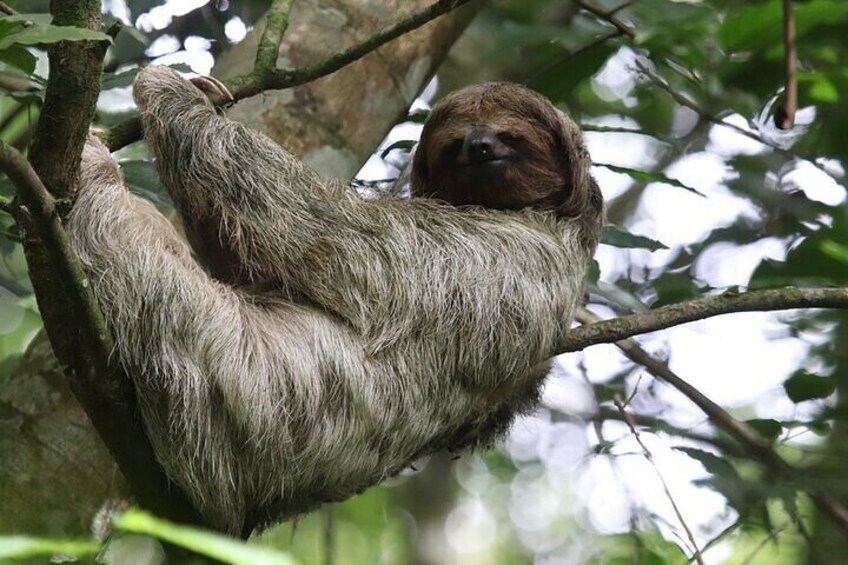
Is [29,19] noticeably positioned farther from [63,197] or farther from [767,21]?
[767,21]

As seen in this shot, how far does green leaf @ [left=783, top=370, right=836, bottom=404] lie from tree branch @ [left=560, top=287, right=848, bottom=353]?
35.9 inches

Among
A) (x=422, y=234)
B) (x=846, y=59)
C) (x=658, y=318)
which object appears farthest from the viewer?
(x=846, y=59)

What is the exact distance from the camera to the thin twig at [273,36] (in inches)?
228

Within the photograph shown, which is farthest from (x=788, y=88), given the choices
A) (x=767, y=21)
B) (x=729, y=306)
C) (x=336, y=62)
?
(x=336, y=62)

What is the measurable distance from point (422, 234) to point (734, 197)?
359 centimetres

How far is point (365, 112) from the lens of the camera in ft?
25.7

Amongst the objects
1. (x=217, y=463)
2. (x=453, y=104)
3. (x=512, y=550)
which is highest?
(x=453, y=104)

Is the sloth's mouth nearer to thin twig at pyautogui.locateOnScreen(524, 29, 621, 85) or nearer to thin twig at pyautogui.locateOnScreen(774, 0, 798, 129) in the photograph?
thin twig at pyautogui.locateOnScreen(524, 29, 621, 85)

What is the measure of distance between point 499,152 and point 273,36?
1746 millimetres

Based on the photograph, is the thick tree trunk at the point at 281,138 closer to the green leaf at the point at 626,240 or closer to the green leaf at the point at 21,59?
the green leaf at the point at 626,240

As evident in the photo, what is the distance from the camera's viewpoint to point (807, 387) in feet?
21.1

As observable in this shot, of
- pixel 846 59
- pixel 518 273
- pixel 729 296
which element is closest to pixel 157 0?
pixel 518 273

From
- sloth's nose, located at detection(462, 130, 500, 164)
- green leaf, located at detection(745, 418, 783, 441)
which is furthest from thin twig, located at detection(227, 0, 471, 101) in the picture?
green leaf, located at detection(745, 418, 783, 441)

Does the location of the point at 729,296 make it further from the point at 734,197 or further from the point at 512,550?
the point at 512,550
